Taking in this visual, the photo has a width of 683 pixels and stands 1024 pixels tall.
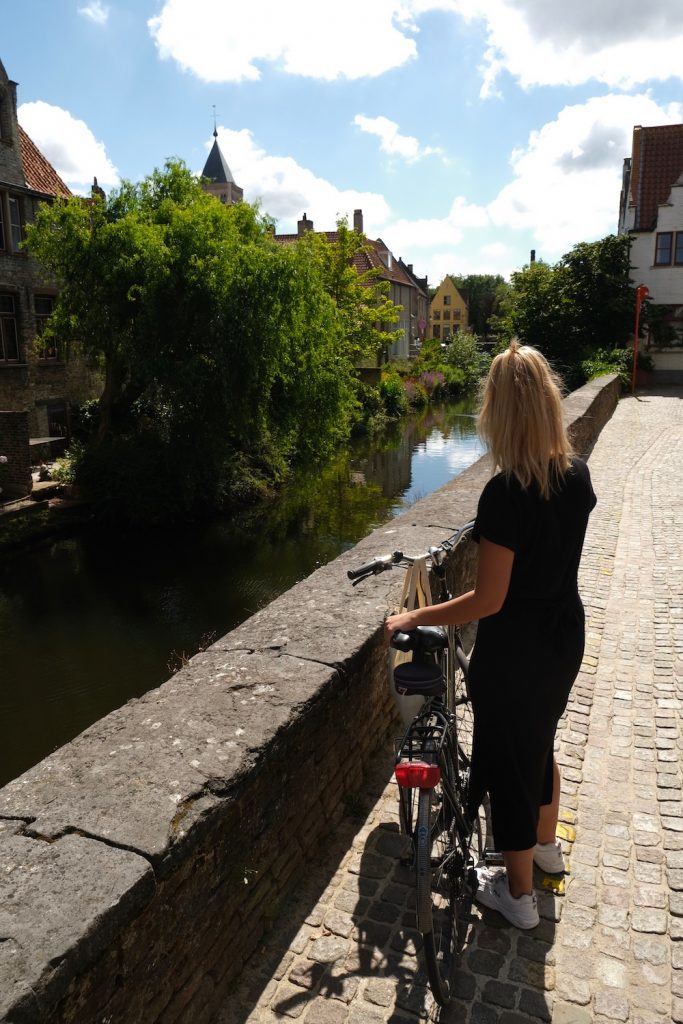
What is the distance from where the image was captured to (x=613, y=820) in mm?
3709

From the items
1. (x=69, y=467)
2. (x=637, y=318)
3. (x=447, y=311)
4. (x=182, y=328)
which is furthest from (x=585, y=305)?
(x=447, y=311)

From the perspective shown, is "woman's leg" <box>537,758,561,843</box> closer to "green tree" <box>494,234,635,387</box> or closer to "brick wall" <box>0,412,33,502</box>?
"brick wall" <box>0,412,33,502</box>

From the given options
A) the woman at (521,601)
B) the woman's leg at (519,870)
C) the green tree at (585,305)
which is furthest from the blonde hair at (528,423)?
the green tree at (585,305)

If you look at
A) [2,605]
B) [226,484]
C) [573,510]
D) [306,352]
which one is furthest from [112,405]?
[573,510]

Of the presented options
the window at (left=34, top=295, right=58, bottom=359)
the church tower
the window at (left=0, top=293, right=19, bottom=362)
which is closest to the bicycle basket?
the window at (left=0, top=293, right=19, bottom=362)

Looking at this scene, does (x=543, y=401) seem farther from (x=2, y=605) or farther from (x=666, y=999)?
(x=2, y=605)

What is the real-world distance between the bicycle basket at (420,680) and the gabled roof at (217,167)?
56750 millimetres

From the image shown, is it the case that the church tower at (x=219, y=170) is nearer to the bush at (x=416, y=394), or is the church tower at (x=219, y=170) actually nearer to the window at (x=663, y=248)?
the bush at (x=416, y=394)

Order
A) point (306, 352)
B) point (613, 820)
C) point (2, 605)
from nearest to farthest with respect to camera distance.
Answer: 1. point (613, 820)
2. point (2, 605)
3. point (306, 352)

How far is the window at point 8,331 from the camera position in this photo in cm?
2145

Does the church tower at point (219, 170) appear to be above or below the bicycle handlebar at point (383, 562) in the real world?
above

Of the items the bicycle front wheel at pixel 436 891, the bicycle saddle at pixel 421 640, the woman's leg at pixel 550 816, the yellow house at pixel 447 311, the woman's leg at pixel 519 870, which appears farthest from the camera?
the yellow house at pixel 447 311

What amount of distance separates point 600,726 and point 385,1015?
2.61 m

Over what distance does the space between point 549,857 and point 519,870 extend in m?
0.41
